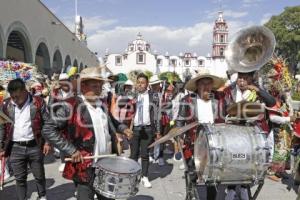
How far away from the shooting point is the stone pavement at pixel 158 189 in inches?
246

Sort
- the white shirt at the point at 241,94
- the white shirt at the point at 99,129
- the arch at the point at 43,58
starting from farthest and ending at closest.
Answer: the arch at the point at 43,58, the white shirt at the point at 241,94, the white shirt at the point at 99,129

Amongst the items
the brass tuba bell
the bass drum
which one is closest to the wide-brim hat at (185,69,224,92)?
the brass tuba bell

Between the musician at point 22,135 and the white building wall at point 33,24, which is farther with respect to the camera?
the white building wall at point 33,24

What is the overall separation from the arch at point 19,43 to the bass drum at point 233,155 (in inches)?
572

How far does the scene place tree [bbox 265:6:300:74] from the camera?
49.7 metres

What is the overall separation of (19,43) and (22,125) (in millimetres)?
17253

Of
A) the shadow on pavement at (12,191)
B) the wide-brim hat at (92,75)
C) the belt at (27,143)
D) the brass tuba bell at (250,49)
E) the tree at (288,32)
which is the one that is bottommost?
the shadow on pavement at (12,191)

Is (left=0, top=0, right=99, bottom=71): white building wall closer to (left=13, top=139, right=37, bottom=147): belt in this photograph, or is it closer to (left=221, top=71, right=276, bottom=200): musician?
(left=13, top=139, right=37, bottom=147): belt

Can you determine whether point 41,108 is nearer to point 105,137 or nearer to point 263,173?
point 105,137

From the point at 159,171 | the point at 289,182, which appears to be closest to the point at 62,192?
the point at 159,171

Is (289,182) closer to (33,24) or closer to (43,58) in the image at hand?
(33,24)

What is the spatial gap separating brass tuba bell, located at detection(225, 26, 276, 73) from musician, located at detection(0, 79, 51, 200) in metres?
2.48

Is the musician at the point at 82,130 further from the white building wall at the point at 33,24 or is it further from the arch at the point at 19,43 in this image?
the arch at the point at 19,43

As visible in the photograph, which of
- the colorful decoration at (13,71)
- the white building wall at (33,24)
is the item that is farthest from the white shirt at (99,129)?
the white building wall at (33,24)
